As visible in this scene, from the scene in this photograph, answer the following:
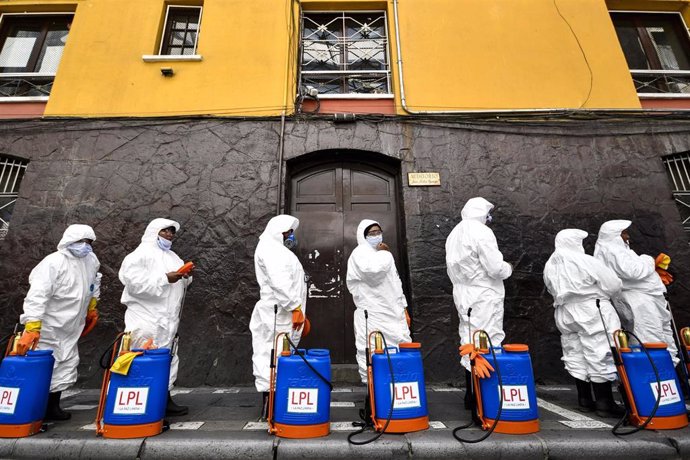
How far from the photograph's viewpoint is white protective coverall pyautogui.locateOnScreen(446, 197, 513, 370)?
3.30 metres

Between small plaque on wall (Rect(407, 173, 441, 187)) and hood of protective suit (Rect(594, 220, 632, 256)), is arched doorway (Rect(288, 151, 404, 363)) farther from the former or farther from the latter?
hood of protective suit (Rect(594, 220, 632, 256))

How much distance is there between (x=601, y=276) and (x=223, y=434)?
370 centimetres

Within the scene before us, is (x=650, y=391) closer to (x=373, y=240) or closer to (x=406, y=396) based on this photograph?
(x=406, y=396)

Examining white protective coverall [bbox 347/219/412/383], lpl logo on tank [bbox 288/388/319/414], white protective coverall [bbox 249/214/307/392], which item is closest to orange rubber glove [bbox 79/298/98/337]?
white protective coverall [bbox 249/214/307/392]

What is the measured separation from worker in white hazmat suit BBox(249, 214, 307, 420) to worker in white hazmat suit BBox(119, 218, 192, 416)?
32.2 inches

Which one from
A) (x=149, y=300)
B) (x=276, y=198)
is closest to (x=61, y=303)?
(x=149, y=300)

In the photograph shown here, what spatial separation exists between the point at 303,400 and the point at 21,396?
2177 mm

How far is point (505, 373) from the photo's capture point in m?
2.72

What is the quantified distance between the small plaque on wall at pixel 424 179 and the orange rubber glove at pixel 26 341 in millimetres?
4571

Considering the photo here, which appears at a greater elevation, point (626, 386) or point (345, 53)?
point (345, 53)

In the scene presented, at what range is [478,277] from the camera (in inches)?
134

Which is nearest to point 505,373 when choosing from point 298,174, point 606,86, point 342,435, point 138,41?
point 342,435

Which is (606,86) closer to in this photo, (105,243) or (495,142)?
(495,142)

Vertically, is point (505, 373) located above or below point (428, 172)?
below
